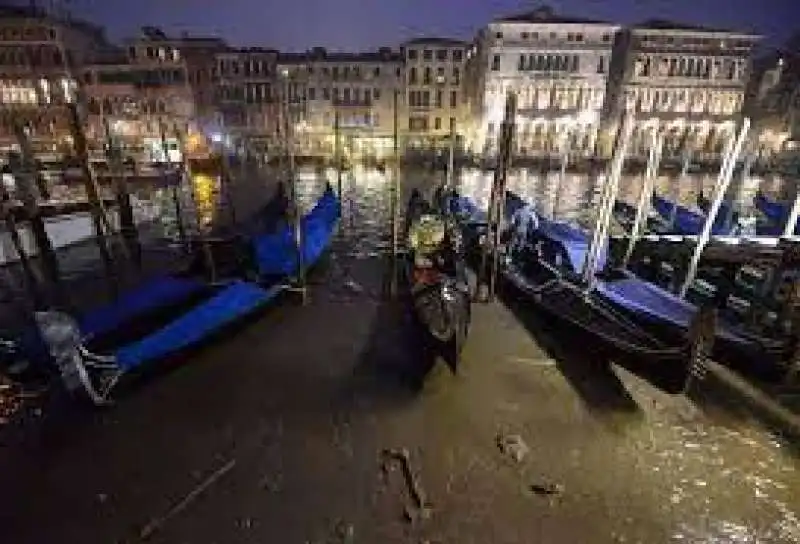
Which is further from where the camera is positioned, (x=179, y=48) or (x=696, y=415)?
(x=179, y=48)

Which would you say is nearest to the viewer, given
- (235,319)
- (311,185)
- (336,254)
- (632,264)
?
(235,319)

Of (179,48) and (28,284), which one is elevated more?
(179,48)

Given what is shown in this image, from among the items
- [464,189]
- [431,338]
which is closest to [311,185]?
[464,189]

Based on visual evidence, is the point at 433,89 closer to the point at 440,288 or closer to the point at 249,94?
the point at 249,94

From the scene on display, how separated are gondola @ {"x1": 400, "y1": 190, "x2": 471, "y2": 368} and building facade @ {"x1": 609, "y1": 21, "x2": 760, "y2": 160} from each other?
38.2 m

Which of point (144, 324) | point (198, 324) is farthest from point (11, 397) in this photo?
point (198, 324)

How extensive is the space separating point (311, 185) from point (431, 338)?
2630cm

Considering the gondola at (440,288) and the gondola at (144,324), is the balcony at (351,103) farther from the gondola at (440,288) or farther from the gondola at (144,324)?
the gondola at (144,324)

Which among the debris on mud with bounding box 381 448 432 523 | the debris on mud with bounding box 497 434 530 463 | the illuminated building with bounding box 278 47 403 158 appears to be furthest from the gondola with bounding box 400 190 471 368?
the illuminated building with bounding box 278 47 403 158

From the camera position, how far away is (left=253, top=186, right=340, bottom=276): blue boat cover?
40.6 ft

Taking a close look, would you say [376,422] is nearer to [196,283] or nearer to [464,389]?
[464,389]

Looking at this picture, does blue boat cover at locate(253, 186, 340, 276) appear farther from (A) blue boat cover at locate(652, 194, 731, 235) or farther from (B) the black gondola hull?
(A) blue boat cover at locate(652, 194, 731, 235)

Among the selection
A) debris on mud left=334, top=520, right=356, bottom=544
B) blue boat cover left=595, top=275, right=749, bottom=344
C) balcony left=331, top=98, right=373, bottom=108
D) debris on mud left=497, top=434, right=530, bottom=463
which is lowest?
debris on mud left=334, top=520, right=356, bottom=544

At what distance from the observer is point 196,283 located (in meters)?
11.0
